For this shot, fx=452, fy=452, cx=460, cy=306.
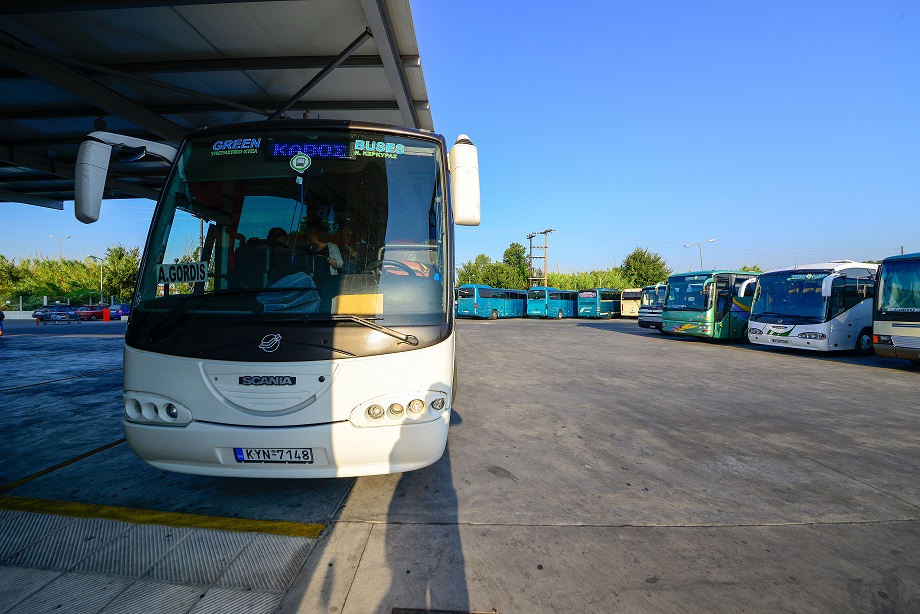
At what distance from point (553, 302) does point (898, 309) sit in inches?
1197

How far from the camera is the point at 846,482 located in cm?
395

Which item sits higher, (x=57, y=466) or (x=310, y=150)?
(x=310, y=150)

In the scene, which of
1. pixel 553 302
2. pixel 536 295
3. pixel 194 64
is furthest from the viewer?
pixel 536 295

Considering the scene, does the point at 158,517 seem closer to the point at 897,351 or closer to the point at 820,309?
the point at 897,351

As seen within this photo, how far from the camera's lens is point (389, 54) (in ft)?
20.0

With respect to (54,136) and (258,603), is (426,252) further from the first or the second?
(54,136)

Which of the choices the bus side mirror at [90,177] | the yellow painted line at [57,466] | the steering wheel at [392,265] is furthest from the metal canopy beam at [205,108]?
the yellow painted line at [57,466]

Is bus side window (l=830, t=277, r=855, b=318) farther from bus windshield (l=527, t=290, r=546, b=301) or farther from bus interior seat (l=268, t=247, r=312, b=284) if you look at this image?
bus windshield (l=527, t=290, r=546, b=301)

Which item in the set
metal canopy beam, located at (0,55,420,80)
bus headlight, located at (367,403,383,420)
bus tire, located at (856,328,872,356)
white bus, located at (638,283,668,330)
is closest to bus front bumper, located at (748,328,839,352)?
bus tire, located at (856,328,872,356)

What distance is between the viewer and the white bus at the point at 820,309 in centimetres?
1295

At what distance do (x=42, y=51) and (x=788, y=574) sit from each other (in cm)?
928

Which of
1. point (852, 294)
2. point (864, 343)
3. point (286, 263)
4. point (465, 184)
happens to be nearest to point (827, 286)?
point (852, 294)

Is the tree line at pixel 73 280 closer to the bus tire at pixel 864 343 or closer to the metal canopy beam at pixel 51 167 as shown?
the metal canopy beam at pixel 51 167

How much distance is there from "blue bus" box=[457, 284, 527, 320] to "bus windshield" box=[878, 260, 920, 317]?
27321 mm
